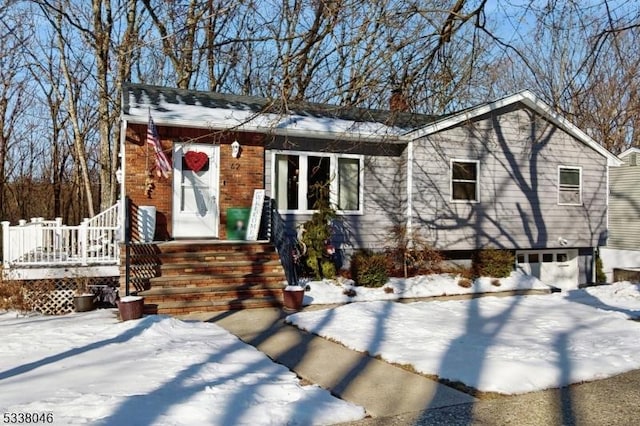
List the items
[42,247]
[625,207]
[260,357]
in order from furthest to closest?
[625,207], [42,247], [260,357]

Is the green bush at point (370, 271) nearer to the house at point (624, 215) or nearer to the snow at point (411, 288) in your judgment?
the snow at point (411, 288)

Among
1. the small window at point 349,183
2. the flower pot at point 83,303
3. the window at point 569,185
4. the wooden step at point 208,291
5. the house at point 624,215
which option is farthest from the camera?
the house at point 624,215

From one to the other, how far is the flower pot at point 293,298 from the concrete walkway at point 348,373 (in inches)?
43.2

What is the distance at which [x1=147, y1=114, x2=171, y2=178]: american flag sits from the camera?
10.1 meters

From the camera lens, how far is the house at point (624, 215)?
21.1 m

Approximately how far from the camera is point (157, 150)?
1016 cm

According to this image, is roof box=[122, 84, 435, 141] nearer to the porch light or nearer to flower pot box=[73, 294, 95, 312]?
the porch light

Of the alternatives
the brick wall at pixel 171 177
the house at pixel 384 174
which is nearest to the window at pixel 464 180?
the house at pixel 384 174

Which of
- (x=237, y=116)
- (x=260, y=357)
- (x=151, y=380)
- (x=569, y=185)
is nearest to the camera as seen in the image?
(x=151, y=380)

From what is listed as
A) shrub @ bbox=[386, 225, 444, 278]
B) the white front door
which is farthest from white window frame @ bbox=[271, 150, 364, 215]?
the white front door

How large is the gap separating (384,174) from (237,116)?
153 inches

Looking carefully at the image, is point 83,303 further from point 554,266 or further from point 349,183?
point 554,266

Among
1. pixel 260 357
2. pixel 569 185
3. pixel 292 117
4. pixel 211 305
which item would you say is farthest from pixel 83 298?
pixel 569 185

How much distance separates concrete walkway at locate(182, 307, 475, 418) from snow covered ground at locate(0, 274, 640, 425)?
0.21 meters
